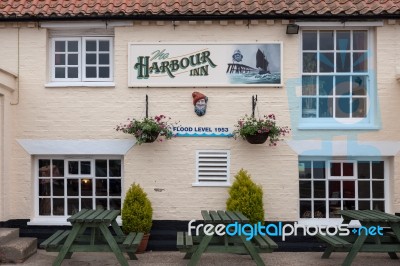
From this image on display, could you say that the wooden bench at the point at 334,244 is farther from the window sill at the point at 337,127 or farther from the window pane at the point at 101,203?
the window pane at the point at 101,203

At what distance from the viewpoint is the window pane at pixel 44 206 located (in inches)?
431

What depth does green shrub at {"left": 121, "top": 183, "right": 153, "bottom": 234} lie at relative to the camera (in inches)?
394

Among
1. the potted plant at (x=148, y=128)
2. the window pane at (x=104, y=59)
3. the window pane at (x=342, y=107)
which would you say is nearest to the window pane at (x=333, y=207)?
the window pane at (x=342, y=107)

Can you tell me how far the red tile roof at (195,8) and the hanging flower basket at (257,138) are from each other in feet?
7.59

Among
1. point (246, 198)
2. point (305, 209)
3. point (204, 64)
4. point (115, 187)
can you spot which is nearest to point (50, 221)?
point (115, 187)

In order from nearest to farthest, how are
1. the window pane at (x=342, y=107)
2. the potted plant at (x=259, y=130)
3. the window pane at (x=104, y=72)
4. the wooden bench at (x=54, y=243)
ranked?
the wooden bench at (x=54, y=243), the potted plant at (x=259, y=130), the window pane at (x=342, y=107), the window pane at (x=104, y=72)

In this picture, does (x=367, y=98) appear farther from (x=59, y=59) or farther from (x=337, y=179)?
(x=59, y=59)

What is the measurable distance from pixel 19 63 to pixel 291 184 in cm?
585

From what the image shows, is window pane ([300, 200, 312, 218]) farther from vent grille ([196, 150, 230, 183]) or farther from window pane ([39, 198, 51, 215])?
window pane ([39, 198, 51, 215])

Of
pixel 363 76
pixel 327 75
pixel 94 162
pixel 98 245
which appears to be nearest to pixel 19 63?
pixel 94 162

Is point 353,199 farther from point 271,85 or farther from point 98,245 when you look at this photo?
point 98,245

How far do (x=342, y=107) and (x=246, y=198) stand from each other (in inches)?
109

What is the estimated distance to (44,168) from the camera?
1097 cm

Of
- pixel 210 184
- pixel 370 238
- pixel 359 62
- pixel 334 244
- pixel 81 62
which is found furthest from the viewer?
pixel 81 62
